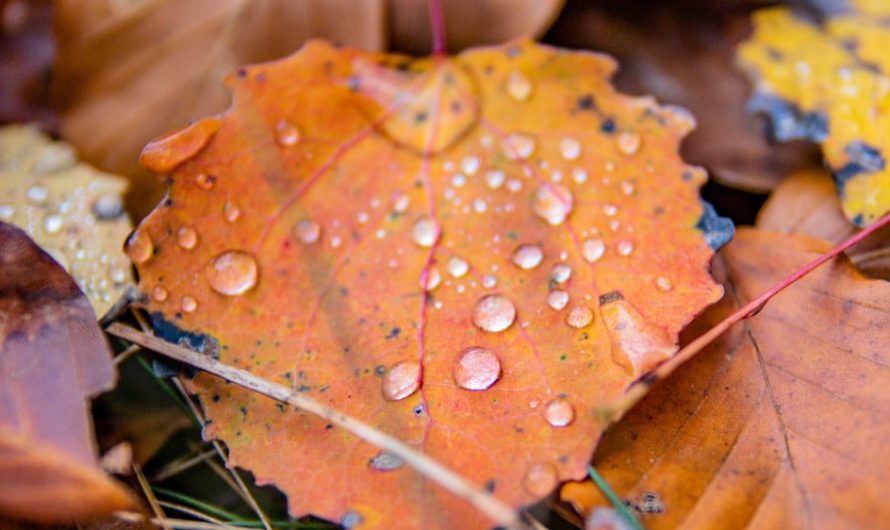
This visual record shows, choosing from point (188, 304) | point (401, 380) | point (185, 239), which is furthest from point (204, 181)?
point (401, 380)

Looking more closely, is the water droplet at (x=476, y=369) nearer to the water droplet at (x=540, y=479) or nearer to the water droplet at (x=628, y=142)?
the water droplet at (x=540, y=479)

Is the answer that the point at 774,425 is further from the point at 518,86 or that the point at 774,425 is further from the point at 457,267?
the point at 518,86

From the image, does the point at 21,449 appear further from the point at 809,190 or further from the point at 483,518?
the point at 809,190

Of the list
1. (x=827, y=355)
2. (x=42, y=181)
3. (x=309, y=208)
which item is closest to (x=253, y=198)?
(x=309, y=208)

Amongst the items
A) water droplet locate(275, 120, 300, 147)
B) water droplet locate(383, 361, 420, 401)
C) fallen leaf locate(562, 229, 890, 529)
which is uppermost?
water droplet locate(275, 120, 300, 147)

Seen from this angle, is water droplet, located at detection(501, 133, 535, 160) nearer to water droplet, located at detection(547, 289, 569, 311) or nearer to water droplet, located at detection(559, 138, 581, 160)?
water droplet, located at detection(559, 138, 581, 160)

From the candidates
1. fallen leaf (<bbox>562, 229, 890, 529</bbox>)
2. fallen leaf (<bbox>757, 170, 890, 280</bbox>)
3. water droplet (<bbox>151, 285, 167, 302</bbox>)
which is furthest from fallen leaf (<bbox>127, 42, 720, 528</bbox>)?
fallen leaf (<bbox>757, 170, 890, 280</bbox>)

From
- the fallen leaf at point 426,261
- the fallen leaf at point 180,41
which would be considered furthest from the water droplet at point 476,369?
the fallen leaf at point 180,41
